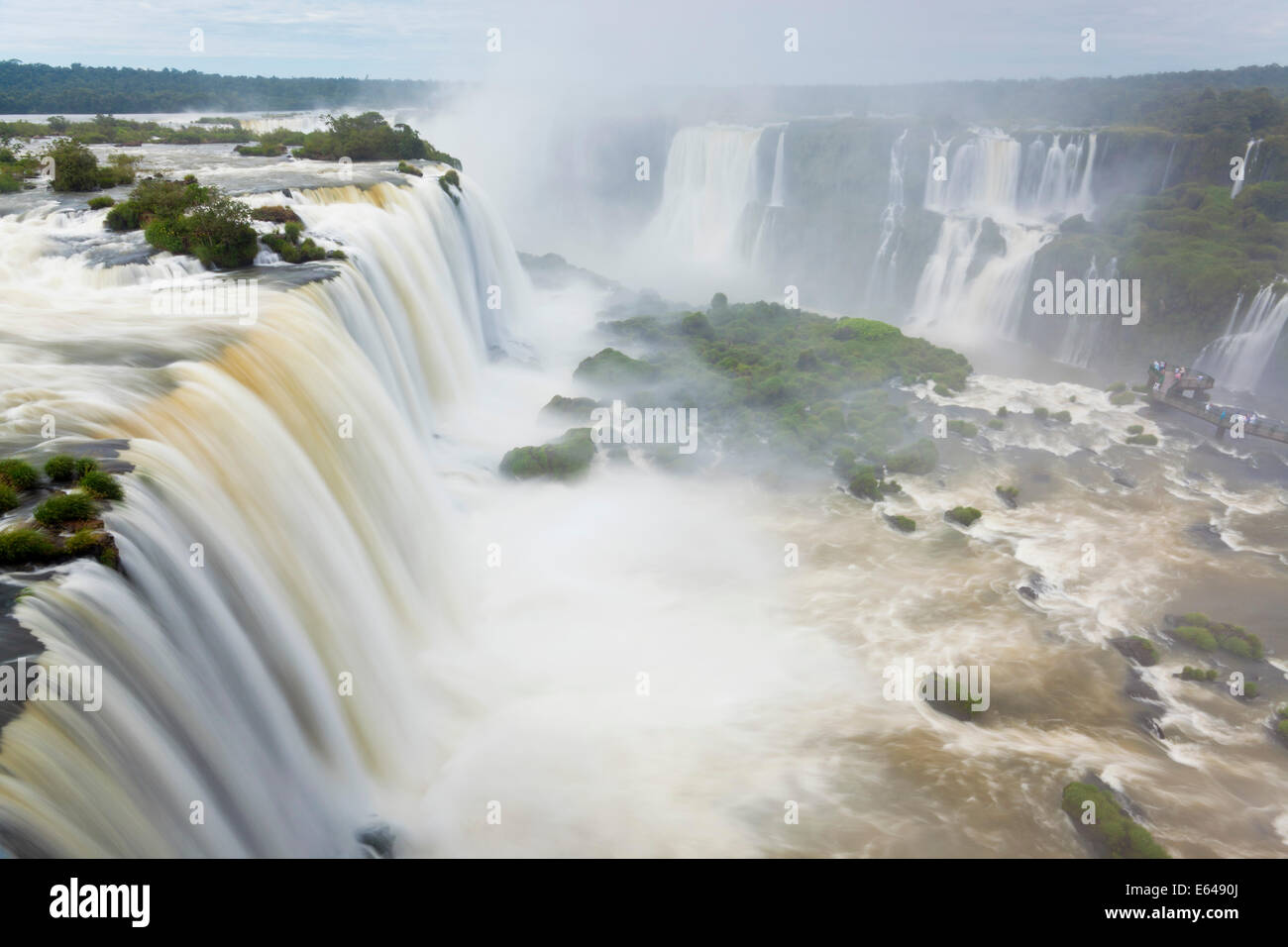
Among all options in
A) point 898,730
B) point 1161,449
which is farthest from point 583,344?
point 898,730

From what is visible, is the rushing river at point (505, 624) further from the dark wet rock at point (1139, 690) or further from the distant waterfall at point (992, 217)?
the distant waterfall at point (992, 217)

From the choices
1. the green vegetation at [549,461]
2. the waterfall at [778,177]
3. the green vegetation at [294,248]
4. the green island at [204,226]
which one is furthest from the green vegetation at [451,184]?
the waterfall at [778,177]

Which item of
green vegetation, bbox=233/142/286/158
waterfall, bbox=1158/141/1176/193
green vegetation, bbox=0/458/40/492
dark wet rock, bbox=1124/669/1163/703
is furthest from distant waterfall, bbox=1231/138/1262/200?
green vegetation, bbox=0/458/40/492

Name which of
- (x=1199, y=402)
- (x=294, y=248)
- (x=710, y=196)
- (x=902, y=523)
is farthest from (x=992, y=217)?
(x=294, y=248)

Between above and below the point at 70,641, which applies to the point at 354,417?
above

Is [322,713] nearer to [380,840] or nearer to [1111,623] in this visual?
[380,840]

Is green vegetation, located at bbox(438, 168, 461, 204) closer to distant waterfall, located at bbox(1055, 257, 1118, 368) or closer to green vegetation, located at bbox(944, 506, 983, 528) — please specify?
green vegetation, located at bbox(944, 506, 983, 528)
